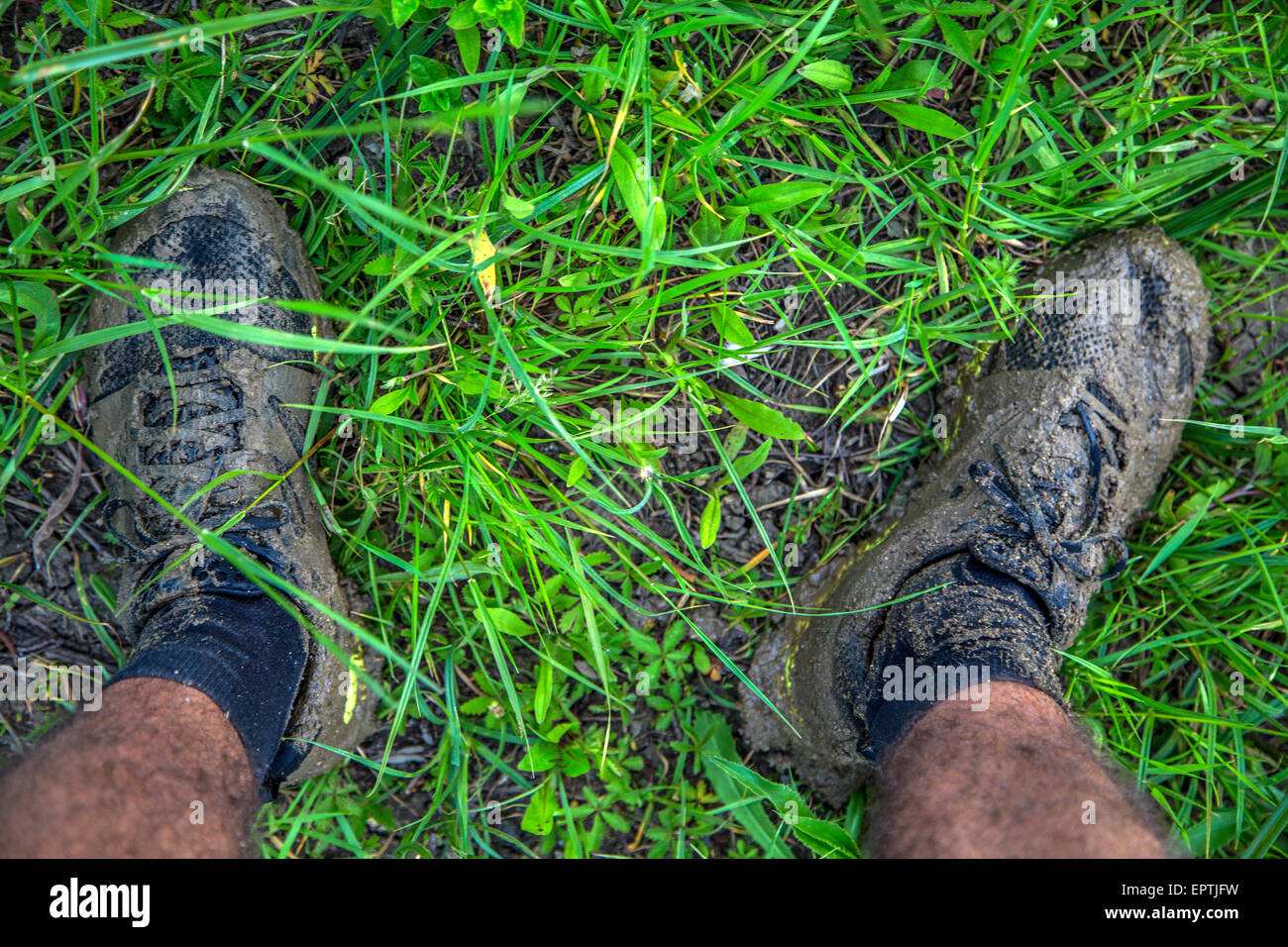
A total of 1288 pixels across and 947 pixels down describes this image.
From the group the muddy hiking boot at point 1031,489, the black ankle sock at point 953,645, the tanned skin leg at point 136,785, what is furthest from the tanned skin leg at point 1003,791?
the tanned skin leg at point 136,785

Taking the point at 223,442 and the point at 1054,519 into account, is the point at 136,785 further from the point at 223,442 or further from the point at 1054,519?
the point at 1054,519

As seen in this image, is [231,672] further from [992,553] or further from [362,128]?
[992,553]

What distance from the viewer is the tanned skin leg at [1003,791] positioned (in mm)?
1309

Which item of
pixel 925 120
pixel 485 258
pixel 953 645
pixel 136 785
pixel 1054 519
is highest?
pixel 925 120

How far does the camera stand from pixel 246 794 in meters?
1.64

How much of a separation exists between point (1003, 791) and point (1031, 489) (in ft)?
→ 3.40

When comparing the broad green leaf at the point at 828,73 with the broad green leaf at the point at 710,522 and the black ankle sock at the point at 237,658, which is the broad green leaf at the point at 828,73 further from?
the black ankle sock at the point at 237,658

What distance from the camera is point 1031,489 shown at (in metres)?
2.19

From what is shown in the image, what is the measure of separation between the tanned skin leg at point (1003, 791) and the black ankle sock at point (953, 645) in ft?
0.16

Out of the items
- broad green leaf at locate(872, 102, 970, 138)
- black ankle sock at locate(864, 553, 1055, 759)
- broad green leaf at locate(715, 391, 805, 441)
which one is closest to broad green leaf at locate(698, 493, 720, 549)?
broad green leaf at locate(715, 391, 805, 441)

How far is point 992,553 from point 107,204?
2514mm

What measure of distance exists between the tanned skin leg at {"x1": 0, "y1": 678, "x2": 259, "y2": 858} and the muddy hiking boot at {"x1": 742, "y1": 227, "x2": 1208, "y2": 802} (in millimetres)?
1354

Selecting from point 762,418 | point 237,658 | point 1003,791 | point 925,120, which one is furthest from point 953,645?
point 237,658

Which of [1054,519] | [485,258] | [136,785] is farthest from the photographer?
[1054,519]
